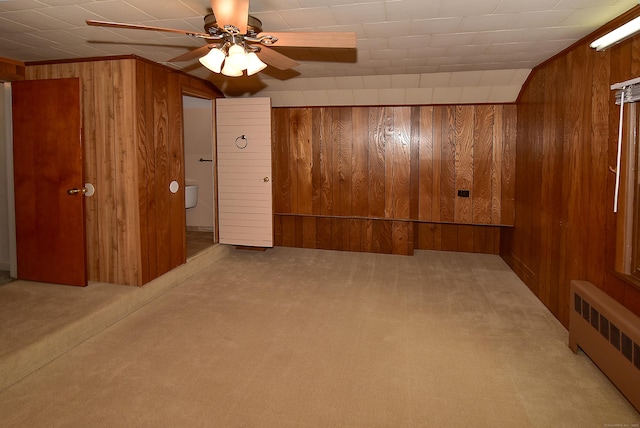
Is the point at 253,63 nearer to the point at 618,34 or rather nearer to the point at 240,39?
the point at 240,39

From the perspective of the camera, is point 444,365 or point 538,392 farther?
point 444,365

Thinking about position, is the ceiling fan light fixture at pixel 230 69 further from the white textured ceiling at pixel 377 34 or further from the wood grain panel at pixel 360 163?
the wood grain panel at pixel 360 163

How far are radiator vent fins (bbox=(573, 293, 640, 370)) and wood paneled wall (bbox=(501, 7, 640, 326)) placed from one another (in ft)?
0.53

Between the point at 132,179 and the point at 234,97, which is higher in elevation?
the point at 234,97

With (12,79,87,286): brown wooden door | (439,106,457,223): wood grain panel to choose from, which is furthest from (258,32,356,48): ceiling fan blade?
(439,106,457,223): wood grain panel

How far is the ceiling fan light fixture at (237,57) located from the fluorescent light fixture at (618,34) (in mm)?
1920

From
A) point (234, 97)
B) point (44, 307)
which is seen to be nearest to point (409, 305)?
point (44, 307)

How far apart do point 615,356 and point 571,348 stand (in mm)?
542

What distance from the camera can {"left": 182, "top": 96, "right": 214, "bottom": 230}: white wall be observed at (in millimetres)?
5605

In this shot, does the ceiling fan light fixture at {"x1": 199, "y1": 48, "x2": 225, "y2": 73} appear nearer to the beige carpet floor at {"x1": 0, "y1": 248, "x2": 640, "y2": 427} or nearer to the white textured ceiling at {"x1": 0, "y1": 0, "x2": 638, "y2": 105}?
the white textured ceiling at {"x1": 0, "y1": 0, "x2": 638, "y2": 105}

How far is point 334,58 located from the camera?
11.2 feet

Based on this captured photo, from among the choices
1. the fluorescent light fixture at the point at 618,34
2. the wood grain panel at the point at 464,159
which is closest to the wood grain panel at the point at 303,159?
the wood grain panel at the point at 464,159

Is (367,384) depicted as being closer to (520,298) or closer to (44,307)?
(520,298)

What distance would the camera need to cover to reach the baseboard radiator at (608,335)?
1841mm
